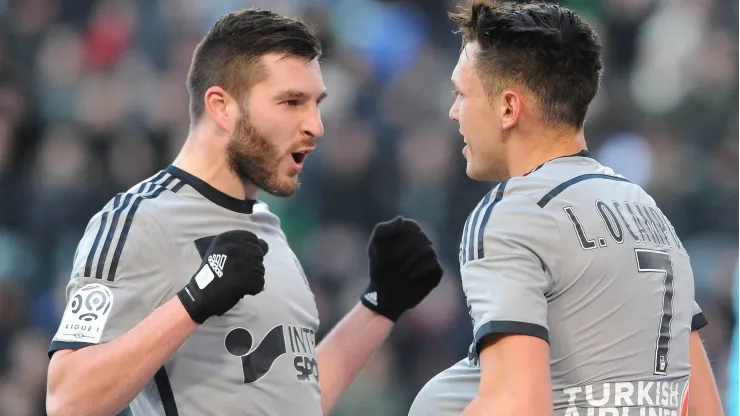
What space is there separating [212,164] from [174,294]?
533 millimetres

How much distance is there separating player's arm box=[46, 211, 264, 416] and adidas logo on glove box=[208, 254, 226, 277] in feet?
0.05

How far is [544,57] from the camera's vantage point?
2979 millimetres

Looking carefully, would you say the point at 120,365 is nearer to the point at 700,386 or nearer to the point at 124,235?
the point at 124,235

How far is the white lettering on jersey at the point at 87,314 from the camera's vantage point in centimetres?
314

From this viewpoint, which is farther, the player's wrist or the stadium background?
the stadium background

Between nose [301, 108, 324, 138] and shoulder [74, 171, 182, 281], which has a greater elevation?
nose [301, 108, 324, 138]

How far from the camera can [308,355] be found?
3.61 m

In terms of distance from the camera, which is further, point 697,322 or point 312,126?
point 312,126

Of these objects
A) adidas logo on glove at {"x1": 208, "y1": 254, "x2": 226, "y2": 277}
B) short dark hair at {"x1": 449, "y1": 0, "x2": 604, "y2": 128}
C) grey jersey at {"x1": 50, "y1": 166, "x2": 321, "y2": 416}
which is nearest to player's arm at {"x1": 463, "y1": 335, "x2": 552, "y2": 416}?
short dark hair at {"x1": 449, "y1": 0, "x2": 604, "y2": 128}

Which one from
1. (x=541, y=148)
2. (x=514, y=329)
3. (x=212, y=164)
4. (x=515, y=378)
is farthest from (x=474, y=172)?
(x=212, y=164)

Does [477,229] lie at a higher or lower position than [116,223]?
lower

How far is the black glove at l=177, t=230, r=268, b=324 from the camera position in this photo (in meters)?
3.05

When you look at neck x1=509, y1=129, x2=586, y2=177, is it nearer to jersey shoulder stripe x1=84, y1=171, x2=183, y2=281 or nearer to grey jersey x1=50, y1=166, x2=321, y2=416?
grey jersey x1=50, y1=166, x2=321, y2=416

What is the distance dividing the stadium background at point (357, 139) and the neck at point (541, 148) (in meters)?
4.04
